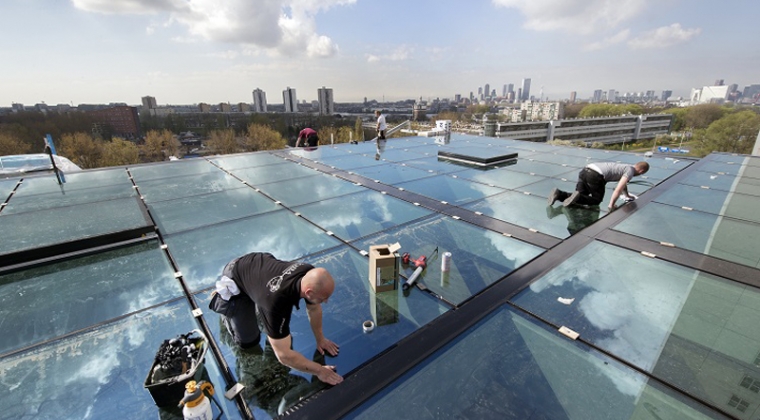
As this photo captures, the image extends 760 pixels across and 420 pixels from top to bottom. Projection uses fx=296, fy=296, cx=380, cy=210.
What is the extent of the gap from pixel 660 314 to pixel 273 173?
7.23 meters

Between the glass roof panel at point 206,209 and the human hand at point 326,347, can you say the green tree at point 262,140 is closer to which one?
the glass roof panel at point 206,209

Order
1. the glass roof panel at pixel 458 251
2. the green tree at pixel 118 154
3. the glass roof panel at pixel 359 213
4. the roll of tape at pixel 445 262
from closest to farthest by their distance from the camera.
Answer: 1. the glass roof panel at pixel 458 251
2. the roll of tape at pixel 445 262
3. the glass roof panel at pixel 359 213
4. the green tree at pixel 118 154

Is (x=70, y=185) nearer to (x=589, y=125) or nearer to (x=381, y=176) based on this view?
(x=381, y=176)

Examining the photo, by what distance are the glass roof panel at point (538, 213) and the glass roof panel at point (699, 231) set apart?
54 centimetres

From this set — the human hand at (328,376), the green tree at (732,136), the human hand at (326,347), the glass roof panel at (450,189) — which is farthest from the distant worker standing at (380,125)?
the green tree at (732,136)

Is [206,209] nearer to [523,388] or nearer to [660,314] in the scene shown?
[523,388]

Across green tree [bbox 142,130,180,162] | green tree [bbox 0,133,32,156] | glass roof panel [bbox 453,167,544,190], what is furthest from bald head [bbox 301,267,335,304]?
green tree [bbox 142,130,180,162]

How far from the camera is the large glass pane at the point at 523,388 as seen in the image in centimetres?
186

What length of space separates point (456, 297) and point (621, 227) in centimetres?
332

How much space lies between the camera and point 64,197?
566 centimetres

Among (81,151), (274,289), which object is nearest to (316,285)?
(274,289)

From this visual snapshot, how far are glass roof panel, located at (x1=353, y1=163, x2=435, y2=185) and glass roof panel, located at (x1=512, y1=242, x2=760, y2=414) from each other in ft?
13.0

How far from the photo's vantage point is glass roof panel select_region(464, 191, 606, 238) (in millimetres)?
4449

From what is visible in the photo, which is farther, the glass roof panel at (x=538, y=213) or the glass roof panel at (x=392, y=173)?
the glass roof panel at (x=392, y=173)
